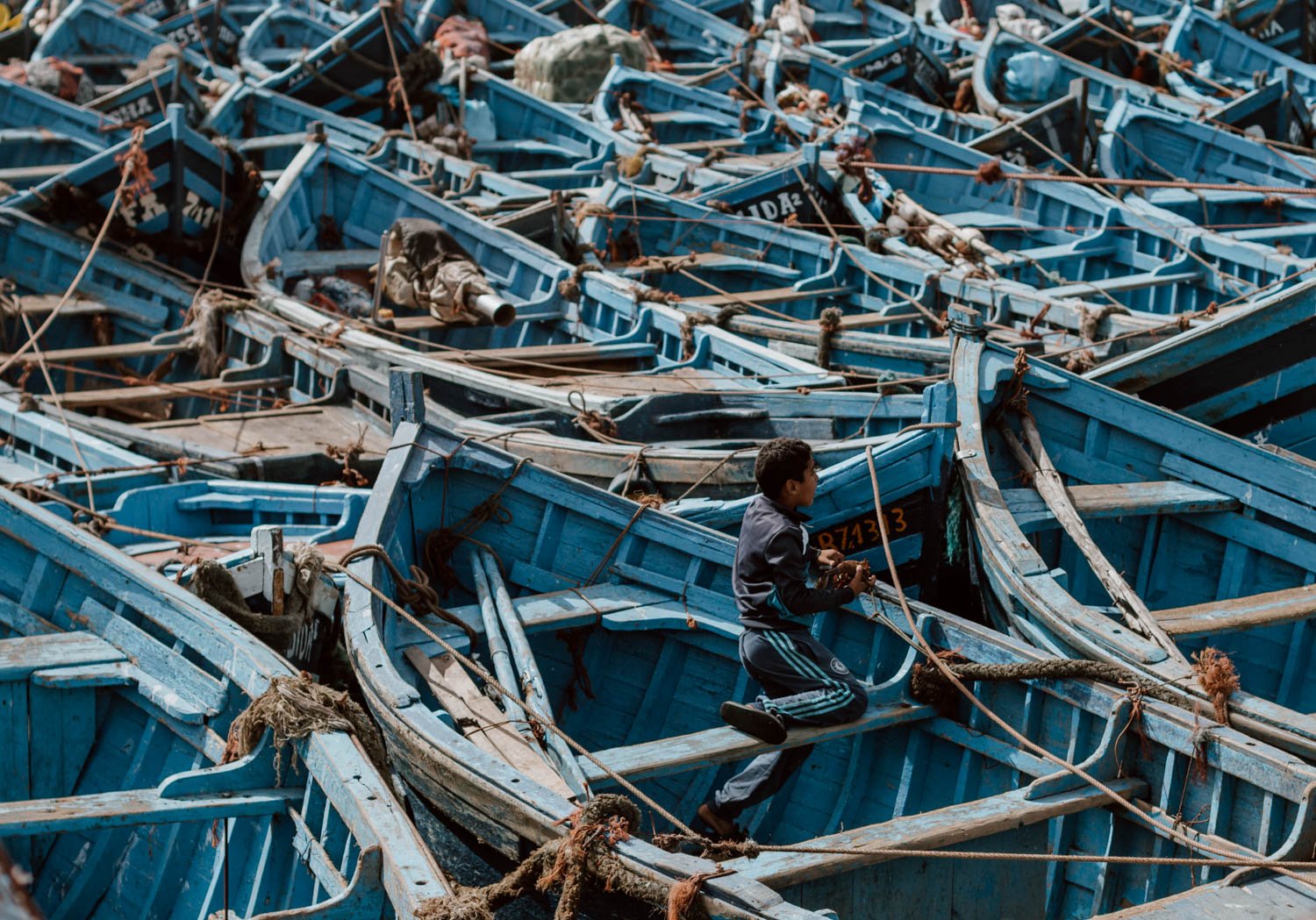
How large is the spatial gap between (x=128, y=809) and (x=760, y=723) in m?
2.14

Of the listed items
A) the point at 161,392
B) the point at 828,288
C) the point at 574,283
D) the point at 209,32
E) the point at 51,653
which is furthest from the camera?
the point at 209,32

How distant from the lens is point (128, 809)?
5.11 meters

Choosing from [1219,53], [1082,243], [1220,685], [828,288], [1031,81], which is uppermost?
[1219,53]

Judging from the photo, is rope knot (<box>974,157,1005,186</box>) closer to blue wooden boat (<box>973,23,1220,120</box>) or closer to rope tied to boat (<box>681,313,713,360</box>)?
rope tied to boat (<box>681,313,713,360</box>)

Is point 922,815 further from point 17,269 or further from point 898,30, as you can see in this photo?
point 898,30

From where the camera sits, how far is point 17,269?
42.0 ft

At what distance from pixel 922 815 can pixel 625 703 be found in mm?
1756

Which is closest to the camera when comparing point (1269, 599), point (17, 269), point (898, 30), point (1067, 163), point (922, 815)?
point (922, 815)

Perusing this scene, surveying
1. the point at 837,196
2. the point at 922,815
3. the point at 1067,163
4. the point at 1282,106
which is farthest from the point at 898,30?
the point at 922,815

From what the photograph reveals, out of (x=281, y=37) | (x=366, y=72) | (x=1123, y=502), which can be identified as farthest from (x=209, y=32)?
(x=1123, y=502)

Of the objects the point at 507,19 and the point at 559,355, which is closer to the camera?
the point at 559,355

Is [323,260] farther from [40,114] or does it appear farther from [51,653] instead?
[51,653]

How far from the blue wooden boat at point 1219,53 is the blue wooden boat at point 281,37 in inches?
448

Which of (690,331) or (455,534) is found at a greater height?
(690,331)
